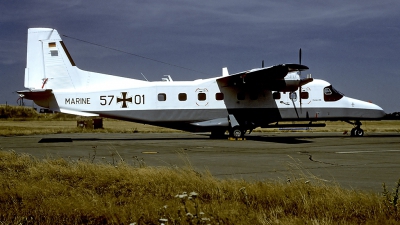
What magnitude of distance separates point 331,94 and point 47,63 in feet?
58.6

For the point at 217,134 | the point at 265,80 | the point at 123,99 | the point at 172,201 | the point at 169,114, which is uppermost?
the point at 265,80

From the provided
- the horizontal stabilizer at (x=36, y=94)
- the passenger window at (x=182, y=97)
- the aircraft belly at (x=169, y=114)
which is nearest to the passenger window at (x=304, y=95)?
the aircraft belly at (x=169, y=114)

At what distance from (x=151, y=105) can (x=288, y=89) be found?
8.48 metres

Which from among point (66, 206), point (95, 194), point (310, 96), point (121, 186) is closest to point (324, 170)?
point (121, 186)

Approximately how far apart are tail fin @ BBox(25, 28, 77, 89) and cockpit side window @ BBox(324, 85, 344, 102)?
16012 millimetres

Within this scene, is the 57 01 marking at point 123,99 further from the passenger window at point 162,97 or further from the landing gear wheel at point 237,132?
the landing gear wheel at point 237,132

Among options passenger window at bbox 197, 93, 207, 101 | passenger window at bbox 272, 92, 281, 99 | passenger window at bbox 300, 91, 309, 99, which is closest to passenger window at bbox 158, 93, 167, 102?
passenger window at bbox 197, 93, 207, 101

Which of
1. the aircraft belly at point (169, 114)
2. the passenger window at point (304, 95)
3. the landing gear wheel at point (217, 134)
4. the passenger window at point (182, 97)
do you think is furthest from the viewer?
the landing gear wheel at point (217, 134)

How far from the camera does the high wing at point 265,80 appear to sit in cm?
2370

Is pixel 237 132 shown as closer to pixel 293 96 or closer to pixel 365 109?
pixel 293 96

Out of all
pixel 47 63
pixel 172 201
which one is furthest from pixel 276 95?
pixel 172 201

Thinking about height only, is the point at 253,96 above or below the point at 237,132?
above

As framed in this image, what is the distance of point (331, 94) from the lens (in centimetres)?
2706

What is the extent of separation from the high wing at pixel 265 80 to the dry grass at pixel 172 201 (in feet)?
50.1
